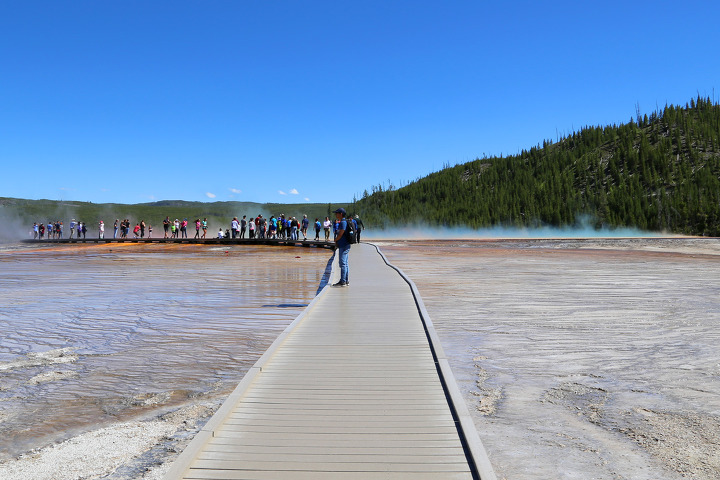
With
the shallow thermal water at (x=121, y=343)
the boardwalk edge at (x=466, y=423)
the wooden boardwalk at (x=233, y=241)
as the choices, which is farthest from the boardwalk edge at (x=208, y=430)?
the wooden boardwalk at (x=233, y=241)

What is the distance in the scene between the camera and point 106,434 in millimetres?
5570

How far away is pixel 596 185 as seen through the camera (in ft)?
440

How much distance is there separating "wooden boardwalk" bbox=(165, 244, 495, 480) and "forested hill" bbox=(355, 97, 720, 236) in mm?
94576

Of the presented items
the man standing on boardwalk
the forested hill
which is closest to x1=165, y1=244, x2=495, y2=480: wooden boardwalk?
the man standing on boardwalk

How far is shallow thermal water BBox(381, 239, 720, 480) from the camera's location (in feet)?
16.6

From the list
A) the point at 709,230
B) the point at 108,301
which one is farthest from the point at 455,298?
the point at 709,230

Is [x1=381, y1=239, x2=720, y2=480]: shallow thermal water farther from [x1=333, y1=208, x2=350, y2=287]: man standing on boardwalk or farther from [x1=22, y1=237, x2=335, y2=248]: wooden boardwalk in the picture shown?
[x1=22, y1=237, x2=335, y2=248]: wooden boardwalk

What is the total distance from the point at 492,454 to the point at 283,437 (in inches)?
64.9

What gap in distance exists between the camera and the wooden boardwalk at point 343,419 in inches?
161

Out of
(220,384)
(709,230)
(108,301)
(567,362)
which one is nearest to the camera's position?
(220,384)

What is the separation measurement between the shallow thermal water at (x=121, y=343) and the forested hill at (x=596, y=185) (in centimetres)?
9002

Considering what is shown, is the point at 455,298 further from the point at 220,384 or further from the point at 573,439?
the point at 573,439

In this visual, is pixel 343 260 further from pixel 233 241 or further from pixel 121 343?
pixel 233 241

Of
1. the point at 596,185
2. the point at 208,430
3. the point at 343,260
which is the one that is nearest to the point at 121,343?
the point at 343,260
